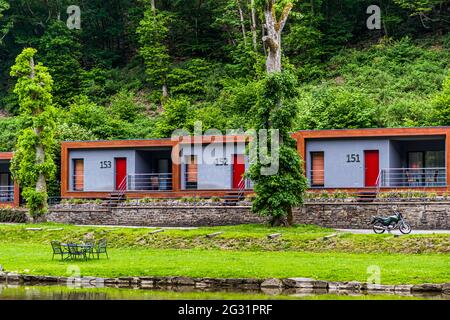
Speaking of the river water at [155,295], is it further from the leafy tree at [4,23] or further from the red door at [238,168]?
the leafy tree at [4,23]

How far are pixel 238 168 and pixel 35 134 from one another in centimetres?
1123

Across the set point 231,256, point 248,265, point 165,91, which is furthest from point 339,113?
point 165,91

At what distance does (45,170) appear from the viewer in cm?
5078

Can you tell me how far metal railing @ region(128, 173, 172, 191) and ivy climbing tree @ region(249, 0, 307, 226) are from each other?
1293 centimetres

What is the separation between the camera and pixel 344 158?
50.7 m

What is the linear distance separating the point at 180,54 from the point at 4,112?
55.7 ft

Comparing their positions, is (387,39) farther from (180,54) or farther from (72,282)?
(72,282)

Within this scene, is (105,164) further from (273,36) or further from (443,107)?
(443,107)

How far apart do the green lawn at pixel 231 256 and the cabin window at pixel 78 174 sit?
35.3 ft

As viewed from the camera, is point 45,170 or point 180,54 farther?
point 180,54

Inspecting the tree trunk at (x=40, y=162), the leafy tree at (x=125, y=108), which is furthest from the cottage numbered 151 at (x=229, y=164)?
the leafy tree at (x=125, y=108)

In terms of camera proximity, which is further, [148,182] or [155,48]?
[155,48]

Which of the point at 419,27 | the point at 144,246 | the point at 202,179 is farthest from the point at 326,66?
the point at 144,246
